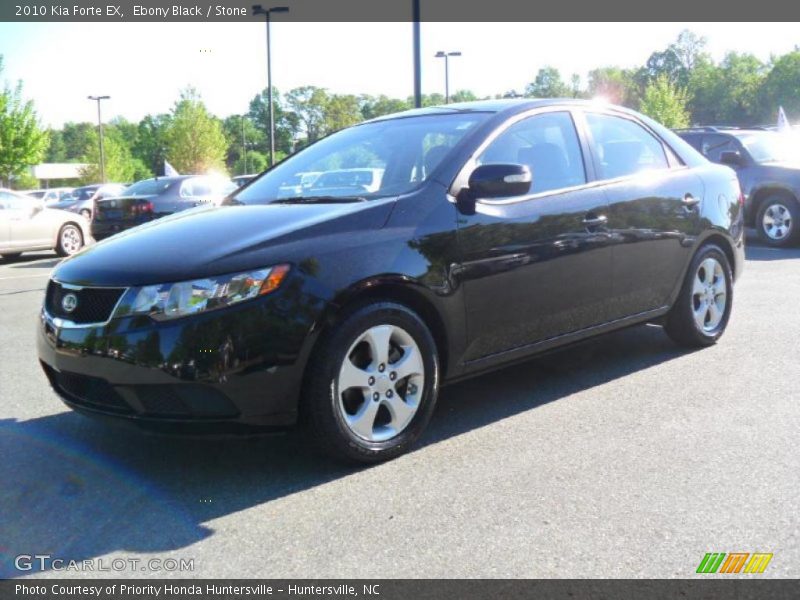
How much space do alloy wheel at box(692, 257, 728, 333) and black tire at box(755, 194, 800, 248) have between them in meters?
7.25

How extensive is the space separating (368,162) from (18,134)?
1407 inches

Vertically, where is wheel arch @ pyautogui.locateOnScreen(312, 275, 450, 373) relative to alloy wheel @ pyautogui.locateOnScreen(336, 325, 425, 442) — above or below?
above

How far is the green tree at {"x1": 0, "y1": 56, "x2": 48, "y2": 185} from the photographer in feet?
117

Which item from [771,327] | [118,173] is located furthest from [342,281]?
[118,173]

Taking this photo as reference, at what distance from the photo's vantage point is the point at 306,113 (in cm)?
9844

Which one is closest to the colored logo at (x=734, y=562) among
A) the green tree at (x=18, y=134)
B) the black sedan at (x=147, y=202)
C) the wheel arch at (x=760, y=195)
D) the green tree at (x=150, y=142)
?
the wheel arch at (x=760, y=195)

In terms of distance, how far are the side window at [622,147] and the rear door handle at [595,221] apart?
0.29m

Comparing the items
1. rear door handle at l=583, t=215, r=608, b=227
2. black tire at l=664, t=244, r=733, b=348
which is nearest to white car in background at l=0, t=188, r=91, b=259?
black tire at l=664, t=244, r=733, b=348

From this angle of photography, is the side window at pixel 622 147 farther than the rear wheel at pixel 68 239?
No

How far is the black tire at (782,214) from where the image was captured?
1237 centimetres

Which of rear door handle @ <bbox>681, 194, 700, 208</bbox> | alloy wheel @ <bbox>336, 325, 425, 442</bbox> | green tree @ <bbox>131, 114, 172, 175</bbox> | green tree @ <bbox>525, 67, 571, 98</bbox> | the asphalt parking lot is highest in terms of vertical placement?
green tree @ <bbox>525, 67, 571, 98</bbox>

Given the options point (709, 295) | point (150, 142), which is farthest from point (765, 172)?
point (150, 142)

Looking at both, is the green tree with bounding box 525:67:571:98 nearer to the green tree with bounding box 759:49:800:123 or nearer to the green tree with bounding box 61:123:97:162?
the green tree with bounding box 759:49:800:123

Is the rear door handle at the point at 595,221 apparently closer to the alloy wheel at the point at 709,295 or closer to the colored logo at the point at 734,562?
the alloy wheel at the point at 709,295
